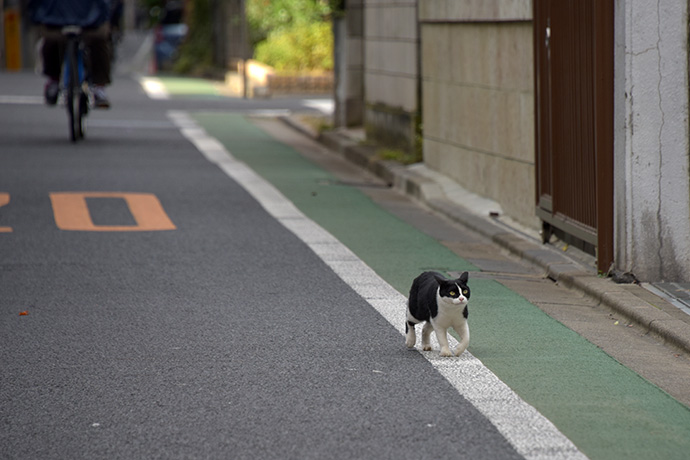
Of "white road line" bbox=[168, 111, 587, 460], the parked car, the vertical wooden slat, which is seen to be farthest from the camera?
the parked car

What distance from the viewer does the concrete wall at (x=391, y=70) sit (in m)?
14.1

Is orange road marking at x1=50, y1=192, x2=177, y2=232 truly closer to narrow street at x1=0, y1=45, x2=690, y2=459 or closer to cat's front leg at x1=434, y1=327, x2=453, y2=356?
narrow street at x1=0, y1=45, x2=690, y2=459

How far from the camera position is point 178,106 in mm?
24922

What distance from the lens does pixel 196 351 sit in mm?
5891

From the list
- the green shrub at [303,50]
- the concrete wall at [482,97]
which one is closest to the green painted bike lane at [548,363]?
the concrete wall at [482,97]

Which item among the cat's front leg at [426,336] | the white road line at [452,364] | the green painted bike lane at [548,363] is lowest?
the green painted bike lane at [548,363]

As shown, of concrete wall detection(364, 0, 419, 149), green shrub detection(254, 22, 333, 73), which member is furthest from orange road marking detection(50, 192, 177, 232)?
green shrub detection(254, 22, 333, 73)

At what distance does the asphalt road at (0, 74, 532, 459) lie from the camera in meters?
4.57

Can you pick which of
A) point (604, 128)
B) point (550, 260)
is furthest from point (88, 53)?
point (604, 128)

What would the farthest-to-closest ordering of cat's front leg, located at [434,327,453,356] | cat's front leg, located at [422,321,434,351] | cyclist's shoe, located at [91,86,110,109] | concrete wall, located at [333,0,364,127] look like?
concrete wall, located at [333,0,364,127] < cyclist's shoe, located at [91,86,110,109] < cat's front leg, located at [422,321,434,351] < cat's front leg, located at [434,327,453,356]

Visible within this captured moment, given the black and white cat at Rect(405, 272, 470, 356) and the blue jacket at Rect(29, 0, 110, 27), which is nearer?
the black and white cat at Rect(405, 272, 470, 356)

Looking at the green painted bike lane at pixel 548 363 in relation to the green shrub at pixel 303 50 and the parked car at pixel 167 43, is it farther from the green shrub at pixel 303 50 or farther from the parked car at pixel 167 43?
the parked car at pixel 167 43

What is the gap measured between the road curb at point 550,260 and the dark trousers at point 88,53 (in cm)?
331

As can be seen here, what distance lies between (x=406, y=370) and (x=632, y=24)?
109 inches
